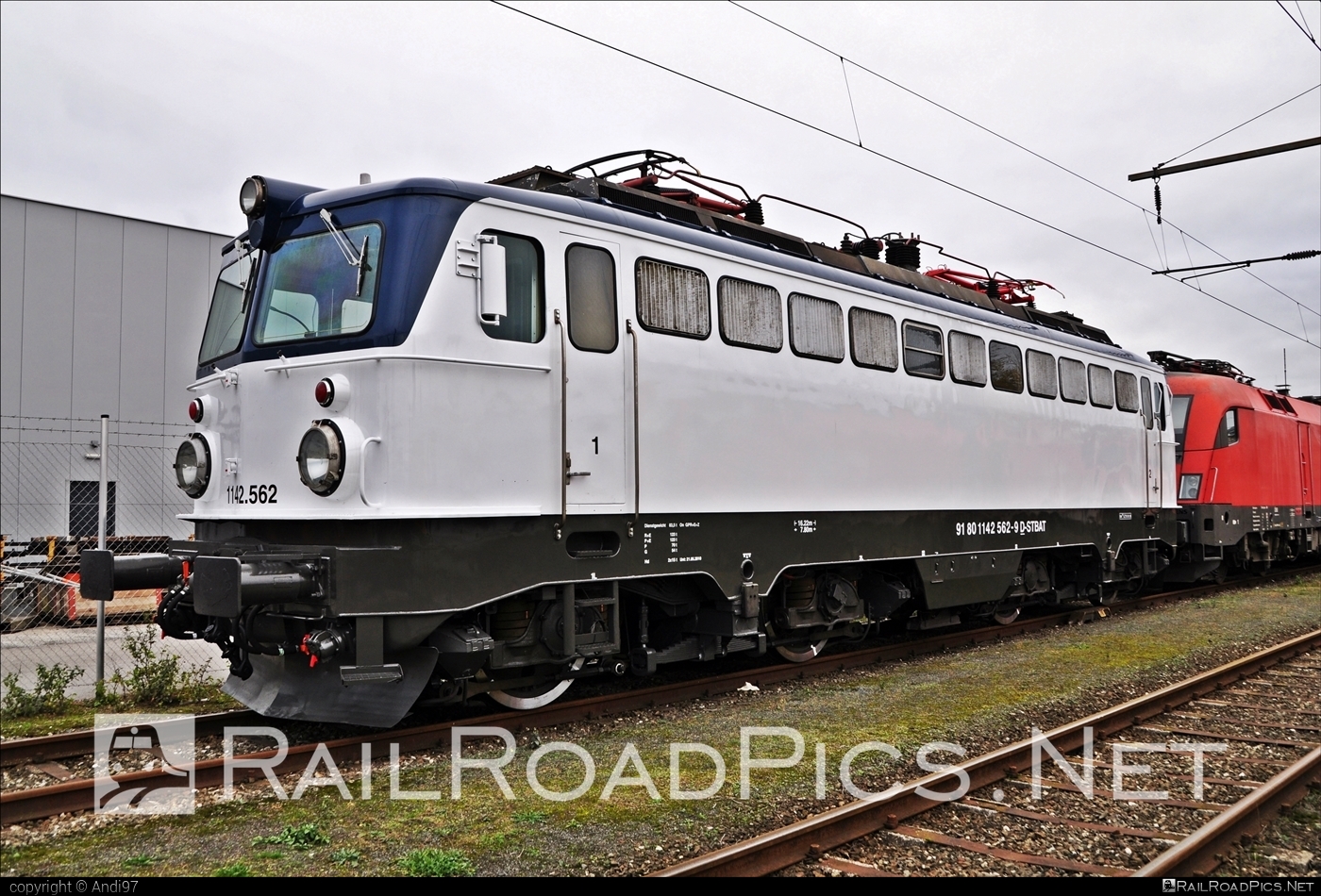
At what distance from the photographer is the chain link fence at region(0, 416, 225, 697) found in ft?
42.9

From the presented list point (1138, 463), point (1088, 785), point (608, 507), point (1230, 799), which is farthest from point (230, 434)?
point (1138, 463)

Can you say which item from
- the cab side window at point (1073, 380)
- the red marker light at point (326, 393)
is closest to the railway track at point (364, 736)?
the red marker light at point (326, 393)

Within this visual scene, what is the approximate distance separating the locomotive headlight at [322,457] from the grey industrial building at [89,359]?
1024 centimetres

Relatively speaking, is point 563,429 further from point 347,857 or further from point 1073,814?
point 1073,814

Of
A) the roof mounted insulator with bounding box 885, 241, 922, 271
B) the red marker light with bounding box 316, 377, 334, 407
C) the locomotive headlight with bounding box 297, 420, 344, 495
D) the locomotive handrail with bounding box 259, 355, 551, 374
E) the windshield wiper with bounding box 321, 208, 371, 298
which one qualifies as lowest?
the locomotive headlight with bounding box 297, 420, 344, 495

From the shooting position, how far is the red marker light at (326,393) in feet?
20.7

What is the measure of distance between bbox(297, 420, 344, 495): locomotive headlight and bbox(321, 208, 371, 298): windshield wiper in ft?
3.11

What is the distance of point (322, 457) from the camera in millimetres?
6238

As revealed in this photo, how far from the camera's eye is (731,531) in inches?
324

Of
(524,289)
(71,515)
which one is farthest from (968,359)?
(71,515)

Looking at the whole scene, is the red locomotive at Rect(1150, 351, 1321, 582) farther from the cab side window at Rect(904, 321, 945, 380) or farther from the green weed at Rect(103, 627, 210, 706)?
the green weed at Rect(103, 627, 210, 706)

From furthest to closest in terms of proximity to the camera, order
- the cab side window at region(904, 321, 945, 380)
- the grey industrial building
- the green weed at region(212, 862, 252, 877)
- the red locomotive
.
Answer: the red locomotive, the grey industrial building, the cab side window at region(904, 321, 945, 380), the green weed at region(212, 862, 252, 877)

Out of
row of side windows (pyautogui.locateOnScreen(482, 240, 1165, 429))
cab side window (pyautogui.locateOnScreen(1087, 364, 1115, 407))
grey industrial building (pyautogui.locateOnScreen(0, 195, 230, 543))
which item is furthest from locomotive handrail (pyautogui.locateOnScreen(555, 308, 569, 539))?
grey industrial building (pyautogui.locateOnScreen(0, 195, 230, 543))

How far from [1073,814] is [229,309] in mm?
6674
